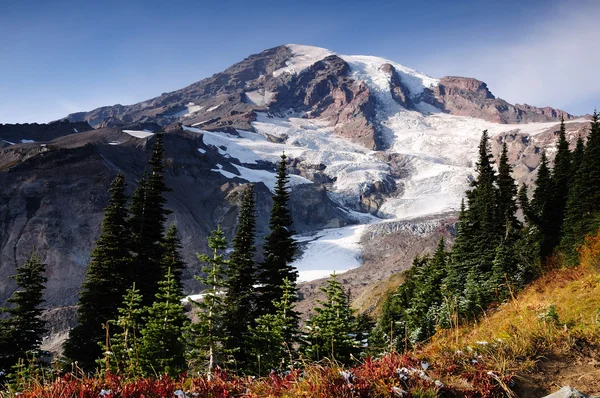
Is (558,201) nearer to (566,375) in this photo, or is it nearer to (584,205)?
(584,205)

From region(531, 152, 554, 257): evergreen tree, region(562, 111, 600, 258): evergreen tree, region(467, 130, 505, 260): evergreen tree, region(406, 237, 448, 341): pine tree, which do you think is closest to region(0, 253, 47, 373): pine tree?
region(406, 237, 448, 341): pine tree

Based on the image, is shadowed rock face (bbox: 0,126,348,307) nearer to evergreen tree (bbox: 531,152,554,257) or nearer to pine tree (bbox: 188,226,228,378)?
pine tree (bbox: 188,226,228,378)

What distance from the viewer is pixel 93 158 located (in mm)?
141375

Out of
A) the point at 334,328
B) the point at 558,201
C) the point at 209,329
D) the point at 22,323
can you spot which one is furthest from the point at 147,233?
the point at 558,201

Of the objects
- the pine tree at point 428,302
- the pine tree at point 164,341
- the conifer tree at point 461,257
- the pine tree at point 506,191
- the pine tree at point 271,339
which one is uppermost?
the pine tree at point 506,191

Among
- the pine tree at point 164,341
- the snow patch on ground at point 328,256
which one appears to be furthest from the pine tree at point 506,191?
the snow patch on ground at point 328,256

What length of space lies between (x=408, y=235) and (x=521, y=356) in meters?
189

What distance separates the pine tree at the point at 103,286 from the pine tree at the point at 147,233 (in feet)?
A: 2.69

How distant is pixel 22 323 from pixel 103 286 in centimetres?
456

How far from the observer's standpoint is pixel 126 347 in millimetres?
6266

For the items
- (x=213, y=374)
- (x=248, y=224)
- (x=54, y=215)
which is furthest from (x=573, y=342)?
(x=54, y=215)

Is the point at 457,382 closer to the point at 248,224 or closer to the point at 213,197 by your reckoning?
the point at 248,224

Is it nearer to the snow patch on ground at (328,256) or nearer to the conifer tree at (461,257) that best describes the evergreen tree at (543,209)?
the conifer tree at (461,257)

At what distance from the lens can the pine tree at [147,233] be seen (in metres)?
25.0
